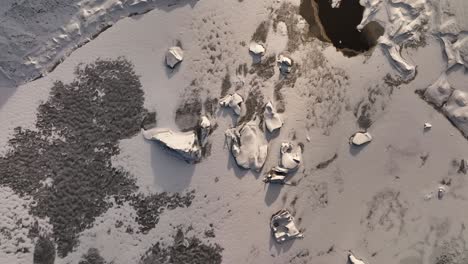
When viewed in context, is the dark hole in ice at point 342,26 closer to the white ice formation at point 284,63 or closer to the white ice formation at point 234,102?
the white ice formation at point 284,63

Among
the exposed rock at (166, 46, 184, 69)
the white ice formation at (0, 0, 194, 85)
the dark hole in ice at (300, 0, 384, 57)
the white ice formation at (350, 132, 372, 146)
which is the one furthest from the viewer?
the dark hole in ice at (300, 0, 384, 57)

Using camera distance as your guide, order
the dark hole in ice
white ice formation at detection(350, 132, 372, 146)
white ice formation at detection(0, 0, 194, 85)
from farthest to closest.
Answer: the dark hole in ice
white ice formation at detection(350, 132, 372, 146)
white ice formation at detection(0, 0, 194, 85)

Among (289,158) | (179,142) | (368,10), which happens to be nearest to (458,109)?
(368,10)

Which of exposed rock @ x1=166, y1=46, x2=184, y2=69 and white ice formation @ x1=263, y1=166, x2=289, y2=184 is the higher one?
exposed rock @ x1=166, y1=46, x2=184, y2=69

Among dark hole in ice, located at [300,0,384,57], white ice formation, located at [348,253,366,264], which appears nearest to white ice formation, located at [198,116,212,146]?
dark hole in ice, located at [300,0,384,57]

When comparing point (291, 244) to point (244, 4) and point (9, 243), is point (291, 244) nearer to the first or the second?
point (244, 4)

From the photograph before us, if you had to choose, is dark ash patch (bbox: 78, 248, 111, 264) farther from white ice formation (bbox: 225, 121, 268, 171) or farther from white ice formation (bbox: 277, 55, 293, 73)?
white ice formation (bbox: 277, 55, 293, 73)
